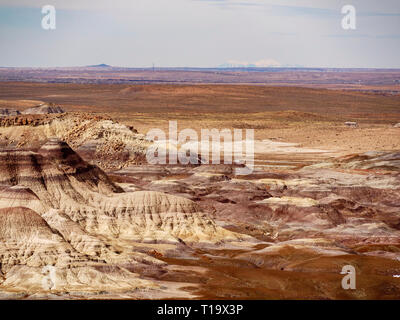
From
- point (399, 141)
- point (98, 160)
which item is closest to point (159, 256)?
point (98, 160)

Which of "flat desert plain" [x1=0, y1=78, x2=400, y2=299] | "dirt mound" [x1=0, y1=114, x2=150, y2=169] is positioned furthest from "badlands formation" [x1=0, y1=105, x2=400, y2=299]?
"dirt mound" [x1=0, y1=114, x2=150, y2=169]

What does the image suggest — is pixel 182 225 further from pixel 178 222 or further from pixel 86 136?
pixel 86 136

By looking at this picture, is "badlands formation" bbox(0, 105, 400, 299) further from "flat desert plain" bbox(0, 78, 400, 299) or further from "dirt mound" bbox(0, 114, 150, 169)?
"dirt mound" bbox(0, 114, 150, 169)

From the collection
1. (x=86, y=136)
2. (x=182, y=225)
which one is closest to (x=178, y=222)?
(x=182, y=225)

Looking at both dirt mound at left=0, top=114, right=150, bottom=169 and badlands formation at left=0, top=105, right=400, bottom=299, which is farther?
dirt mound at left=0, top=114, right=150, bottom=169

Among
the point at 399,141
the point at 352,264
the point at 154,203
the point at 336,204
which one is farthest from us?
the point at 399,141

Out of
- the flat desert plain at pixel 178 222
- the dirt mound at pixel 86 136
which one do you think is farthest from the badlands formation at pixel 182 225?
the dirt mound at pixel 86 136

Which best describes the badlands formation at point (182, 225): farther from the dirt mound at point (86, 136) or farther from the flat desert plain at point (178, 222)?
the dirt mound at point (86, 136)
